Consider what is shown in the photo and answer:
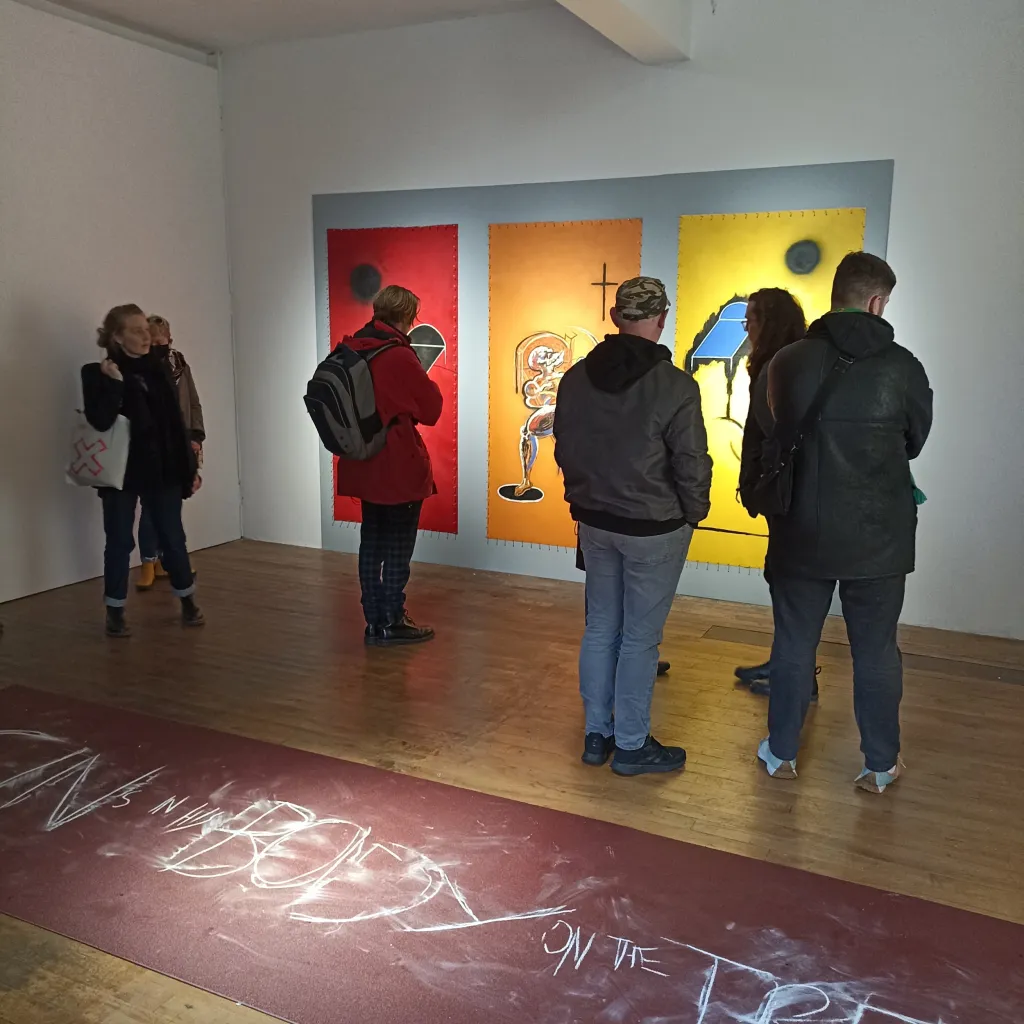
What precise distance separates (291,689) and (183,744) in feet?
1.97

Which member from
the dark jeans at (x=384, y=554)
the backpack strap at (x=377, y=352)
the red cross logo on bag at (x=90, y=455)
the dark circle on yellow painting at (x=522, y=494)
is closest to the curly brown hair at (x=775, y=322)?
the backpack strap at (x=377, y=352)

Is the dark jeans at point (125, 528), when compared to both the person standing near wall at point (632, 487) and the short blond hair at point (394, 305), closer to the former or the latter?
→ the short blond hair at point (394, 305)

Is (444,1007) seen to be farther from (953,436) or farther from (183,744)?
(953,436)

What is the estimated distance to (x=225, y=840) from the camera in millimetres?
2742

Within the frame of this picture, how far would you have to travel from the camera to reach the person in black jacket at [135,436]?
4.24 m

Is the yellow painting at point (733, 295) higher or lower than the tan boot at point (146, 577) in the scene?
higher

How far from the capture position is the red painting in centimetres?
559

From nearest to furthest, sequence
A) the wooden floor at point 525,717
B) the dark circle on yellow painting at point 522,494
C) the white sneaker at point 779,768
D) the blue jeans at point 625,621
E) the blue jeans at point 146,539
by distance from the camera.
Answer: the wooden floor at point 525,717 → the blue jeans at point 625,621 → the white sneaker at point 779,768 → the blue jeans at point 146,539 → the dark circle on yellow painting at point 522,494

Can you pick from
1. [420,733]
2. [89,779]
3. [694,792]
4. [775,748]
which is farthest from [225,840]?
[775,748]

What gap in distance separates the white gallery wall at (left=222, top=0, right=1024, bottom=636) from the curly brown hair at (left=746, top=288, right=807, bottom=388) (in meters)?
1.43

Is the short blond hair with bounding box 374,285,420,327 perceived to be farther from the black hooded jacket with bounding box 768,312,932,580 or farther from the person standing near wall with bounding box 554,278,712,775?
the black hooded jacket with bounding box 768,312,932,580

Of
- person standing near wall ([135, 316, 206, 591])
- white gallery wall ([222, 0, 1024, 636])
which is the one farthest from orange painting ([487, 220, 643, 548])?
person standing near wall ([135, 316, 206, 591])

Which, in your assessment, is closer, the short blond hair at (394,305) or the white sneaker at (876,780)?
the white sneaker at (876,780)

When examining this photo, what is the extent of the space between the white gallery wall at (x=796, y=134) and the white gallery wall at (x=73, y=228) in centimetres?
61
